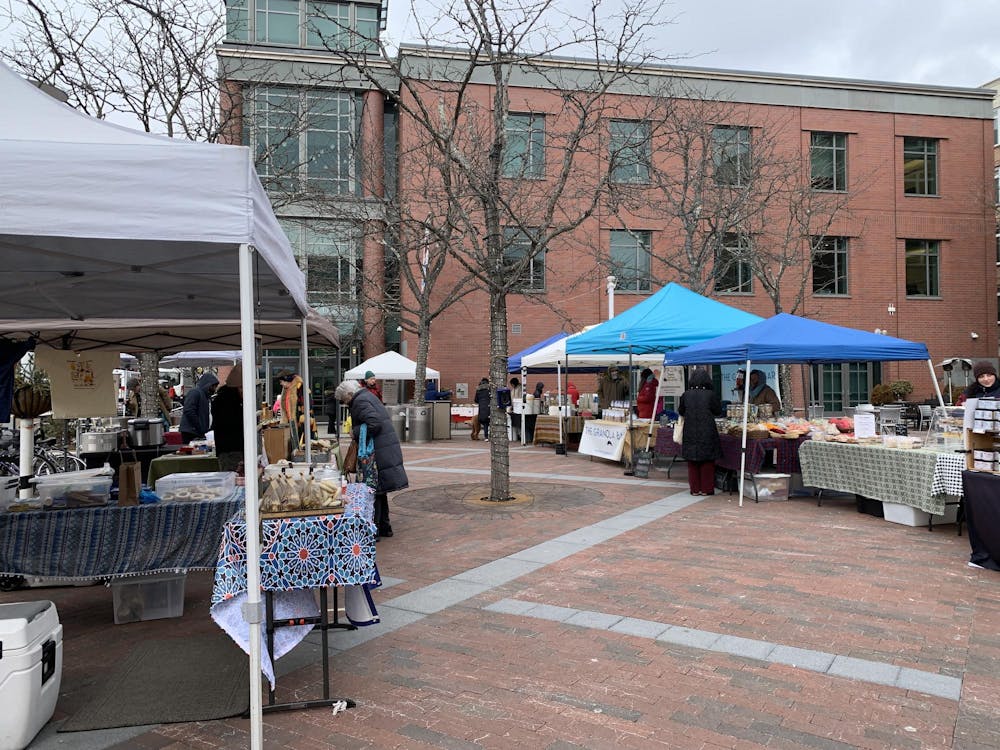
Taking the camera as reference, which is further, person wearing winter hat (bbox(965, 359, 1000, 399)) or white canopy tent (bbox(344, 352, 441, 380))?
white canopy tent (bbox(344, 352, 441, 380))

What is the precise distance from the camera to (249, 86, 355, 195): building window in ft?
51.5

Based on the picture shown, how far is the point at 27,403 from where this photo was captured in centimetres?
661

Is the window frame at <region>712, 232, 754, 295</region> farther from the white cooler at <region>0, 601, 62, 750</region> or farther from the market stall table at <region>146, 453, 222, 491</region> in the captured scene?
the white cooler at <region>0, 601, 62, 750</region>

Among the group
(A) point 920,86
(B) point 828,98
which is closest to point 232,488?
(B) point 828,98

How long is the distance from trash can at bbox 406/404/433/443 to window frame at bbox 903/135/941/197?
2247 centimetres

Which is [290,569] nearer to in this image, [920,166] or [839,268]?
[839,268]

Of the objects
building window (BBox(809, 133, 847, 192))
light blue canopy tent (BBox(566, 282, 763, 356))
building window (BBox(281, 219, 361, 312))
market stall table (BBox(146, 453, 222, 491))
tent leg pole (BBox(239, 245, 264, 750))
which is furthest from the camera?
building window (BBox(809, 133, 847, 192))

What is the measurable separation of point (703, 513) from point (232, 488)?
6.03 meters

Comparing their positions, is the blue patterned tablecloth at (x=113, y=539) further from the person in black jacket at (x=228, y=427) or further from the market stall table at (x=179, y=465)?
the market stall table at (x=179, y=465)

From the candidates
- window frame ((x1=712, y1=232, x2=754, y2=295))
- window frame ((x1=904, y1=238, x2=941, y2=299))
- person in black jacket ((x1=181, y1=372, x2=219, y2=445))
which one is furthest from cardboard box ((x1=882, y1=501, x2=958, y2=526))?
window frame ((x1=904, y1=238, x2=941, y2=299))

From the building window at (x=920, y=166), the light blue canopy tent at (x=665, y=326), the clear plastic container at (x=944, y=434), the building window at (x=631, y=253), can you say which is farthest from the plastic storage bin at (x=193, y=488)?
the building window at (x=920, y=166)

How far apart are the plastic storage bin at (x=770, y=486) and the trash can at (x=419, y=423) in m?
11.8

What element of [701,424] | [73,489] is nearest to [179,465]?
[73,489]

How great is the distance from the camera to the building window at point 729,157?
21281mm
